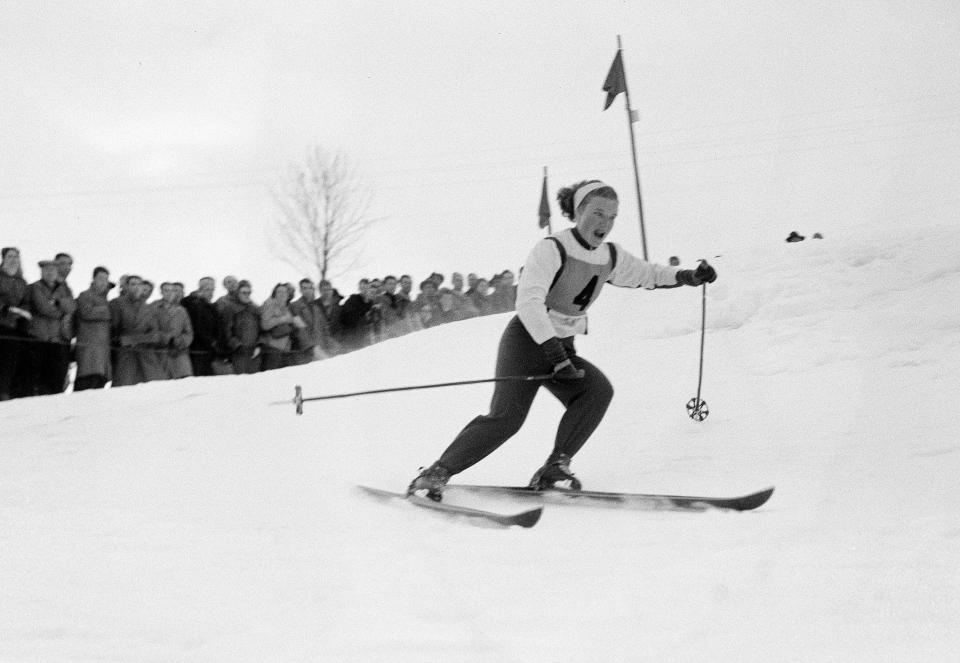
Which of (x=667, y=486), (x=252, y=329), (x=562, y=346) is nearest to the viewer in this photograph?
(x=562, y=346)

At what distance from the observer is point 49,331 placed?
8.71m

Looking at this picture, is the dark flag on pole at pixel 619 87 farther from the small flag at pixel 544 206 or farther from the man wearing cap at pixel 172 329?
the man wearing cap at pixel 172 329

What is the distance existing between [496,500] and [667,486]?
949mm

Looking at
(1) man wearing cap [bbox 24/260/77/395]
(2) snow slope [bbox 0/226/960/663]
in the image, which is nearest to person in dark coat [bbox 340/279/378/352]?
(2) snow slope [bbox 0/226/960/663]

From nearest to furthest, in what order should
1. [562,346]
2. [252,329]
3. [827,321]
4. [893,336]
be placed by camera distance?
[562,346], [893,336], [827,321], [252,329]

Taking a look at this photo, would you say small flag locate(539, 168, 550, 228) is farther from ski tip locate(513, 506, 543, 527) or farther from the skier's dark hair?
ski tip locate(513, 506, 543, 527)

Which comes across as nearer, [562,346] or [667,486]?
[562,346]

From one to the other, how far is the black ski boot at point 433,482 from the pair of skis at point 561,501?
5 cm

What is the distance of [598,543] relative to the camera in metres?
3.68

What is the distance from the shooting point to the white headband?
15.0 ft

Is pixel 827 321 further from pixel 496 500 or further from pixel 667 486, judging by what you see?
pixel 496 500

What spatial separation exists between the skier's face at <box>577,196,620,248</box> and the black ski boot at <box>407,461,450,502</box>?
1.32m

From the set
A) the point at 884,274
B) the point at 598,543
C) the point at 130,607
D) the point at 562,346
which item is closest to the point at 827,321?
the point at 884,274

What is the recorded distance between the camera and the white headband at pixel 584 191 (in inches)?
181
